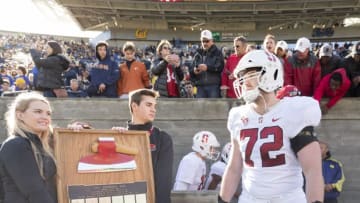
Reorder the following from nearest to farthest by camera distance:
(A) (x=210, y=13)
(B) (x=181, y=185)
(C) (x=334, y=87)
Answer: (B) (x=181, y=185) < (C) (x=334, y=87) < (A) (x=210, y=13)

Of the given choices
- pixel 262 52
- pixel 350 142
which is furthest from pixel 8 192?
pixel 350 142

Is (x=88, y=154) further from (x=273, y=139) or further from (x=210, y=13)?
(x=210, y=13)

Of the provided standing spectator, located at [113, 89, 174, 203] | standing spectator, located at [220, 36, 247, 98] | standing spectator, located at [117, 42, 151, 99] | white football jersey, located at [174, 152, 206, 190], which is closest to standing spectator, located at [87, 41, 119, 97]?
standing spectator, located at [117, 42, 151, 99]

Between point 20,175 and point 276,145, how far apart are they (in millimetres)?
1624

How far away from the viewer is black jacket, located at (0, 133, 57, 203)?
9.88ft

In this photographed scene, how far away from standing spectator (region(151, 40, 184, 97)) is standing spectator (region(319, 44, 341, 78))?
6.97 feet

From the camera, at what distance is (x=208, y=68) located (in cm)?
751

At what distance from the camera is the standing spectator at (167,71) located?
7234 mm

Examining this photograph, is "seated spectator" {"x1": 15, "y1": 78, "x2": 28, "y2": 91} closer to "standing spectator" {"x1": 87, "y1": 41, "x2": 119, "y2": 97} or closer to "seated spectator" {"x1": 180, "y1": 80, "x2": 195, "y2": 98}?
"standing spectator" {"x1": 87, "y1": 41, "x2": 119, "y2": 97}

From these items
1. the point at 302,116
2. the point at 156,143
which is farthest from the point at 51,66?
the point at 302,116

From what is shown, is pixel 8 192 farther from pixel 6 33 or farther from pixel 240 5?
pixel 6 33

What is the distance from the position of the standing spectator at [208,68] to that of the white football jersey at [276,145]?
428cm

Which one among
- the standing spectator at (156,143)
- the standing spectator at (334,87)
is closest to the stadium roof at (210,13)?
the standing spectator at (334,87)

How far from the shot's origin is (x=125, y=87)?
303 inches
